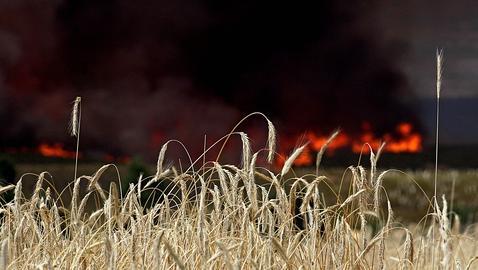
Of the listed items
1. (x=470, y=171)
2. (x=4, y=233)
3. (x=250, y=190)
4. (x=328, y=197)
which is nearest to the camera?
(x=250, y=190)

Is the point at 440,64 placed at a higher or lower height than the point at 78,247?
higher

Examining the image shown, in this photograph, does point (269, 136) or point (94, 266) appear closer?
point (269, 136)

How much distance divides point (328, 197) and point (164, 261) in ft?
48.0

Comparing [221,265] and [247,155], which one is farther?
[221,265]

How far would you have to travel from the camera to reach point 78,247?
15.2 ft

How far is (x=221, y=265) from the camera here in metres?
4.51

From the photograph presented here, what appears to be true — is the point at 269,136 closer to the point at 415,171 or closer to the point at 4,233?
the point at 4,233

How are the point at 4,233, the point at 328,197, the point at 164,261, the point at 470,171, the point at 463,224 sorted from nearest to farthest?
the point at 164,261 → the point at 4,233 → the point at 463,224 → the point at 328,197 → the point at 470,171

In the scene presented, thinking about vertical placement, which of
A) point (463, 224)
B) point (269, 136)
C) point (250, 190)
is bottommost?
point (463, 224)

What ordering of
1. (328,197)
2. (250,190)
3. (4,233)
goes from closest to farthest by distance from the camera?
1. (250,190)
2. (4,233)
3. (328,197)

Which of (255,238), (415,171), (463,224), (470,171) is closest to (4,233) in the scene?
(255,238)

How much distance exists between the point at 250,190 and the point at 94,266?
1.16 metres

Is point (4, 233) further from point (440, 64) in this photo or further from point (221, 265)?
point (440, 64)

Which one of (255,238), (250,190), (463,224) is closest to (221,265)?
(255,238)
